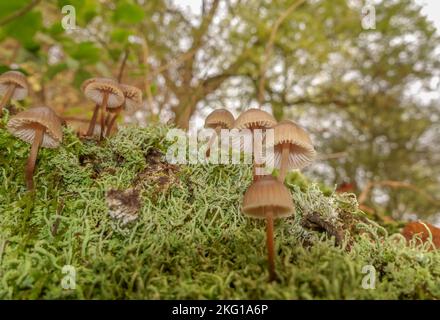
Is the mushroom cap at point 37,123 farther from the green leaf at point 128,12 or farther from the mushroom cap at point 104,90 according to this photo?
the green leaf at point 128,12

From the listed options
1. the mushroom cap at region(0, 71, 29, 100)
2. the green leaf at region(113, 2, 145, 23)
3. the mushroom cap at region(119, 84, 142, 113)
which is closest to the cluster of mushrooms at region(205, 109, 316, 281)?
the mushroom cap at region(119, 84, 142, 113)

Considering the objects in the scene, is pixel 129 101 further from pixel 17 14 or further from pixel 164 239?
pixel 164 239

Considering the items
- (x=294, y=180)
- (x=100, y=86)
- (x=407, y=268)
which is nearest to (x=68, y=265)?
(x=100, y=86)

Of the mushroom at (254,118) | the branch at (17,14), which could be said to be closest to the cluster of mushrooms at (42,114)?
the branch at (17,14)

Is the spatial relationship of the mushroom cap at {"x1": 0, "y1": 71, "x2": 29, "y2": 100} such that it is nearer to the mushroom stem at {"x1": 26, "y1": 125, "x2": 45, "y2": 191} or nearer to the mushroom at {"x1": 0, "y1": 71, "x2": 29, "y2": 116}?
the mushroom at {"x1": 0, "y1": 71, "x2": 29, "y2": 116}

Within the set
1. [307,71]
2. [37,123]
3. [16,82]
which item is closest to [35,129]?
[37,123]

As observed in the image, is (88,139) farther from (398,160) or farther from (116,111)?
(398,160)
